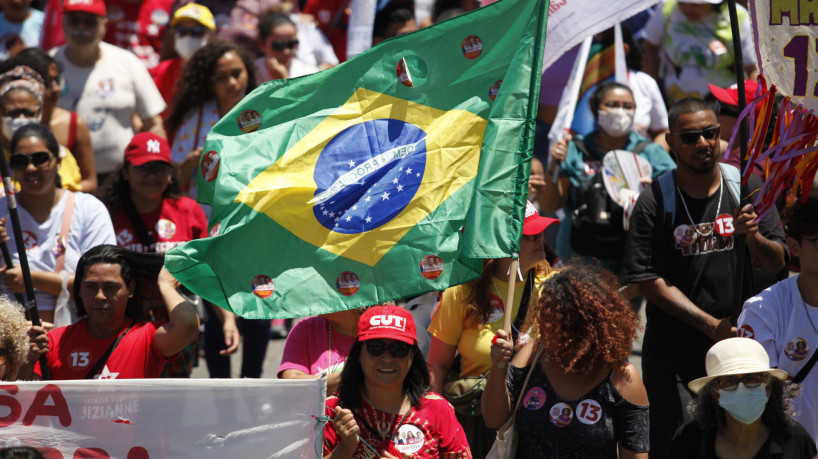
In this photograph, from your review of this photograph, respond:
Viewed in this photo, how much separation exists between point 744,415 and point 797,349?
0.64 m

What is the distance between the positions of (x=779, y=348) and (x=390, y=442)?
171cm

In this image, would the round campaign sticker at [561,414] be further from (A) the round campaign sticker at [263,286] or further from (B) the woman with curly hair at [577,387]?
(A) the round campaign sticker at [263,286]

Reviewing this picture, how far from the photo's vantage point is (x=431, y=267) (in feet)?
15.8

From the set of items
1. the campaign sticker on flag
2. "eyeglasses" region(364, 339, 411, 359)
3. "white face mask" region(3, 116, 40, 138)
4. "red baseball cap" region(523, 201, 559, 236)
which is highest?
the campaign sticker on flag

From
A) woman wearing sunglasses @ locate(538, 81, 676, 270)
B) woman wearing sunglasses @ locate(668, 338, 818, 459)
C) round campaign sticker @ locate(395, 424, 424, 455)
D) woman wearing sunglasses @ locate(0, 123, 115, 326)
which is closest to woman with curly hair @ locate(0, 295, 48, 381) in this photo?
woman wearing sunglasses @ locate(0, 123, 115, 326)

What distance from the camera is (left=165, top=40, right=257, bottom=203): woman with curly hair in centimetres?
800

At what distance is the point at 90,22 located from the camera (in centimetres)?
825

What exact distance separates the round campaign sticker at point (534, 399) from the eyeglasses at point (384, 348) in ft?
1.75

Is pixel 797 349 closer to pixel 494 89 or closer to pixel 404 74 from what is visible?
pixel 494 89

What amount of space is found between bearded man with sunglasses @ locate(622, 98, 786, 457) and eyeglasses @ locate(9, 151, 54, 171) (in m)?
3.26

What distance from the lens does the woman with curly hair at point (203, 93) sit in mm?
8000

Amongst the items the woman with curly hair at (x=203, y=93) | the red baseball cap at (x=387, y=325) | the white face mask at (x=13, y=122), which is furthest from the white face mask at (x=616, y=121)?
the white face mask at (x=13, y=122)

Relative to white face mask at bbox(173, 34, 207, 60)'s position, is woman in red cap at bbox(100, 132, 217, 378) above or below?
below

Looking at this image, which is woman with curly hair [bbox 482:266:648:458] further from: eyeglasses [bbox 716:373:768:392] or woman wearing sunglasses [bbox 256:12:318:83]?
woman wearing sunglasses [bbox 256:12:318:83]
